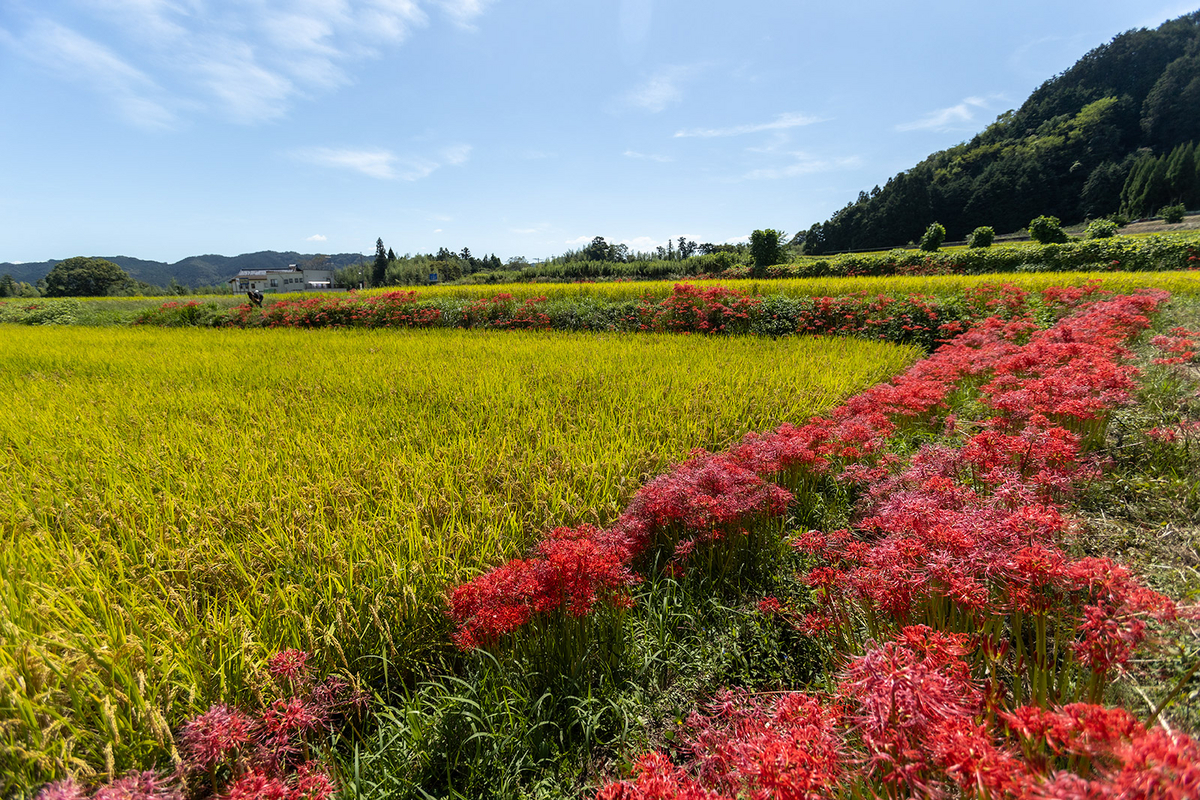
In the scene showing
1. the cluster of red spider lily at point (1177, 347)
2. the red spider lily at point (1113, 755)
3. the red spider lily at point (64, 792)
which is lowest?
the red spider lily at point (64, 792)

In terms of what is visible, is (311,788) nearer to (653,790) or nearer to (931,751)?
(653,790)

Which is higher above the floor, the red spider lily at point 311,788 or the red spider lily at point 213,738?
the red spider lily at point 213,738

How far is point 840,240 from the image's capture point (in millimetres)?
63250

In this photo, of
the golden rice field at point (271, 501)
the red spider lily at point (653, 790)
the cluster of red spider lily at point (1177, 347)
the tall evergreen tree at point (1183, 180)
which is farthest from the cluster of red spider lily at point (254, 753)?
the tall evergreen tree at point (1183, 180)

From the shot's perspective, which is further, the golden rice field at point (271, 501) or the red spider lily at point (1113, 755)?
the golden rice field at point (271, 501)

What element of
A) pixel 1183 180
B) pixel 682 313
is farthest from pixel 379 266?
pixel 1183 180

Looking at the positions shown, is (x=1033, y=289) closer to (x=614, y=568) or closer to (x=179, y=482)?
(x=614, y=568)

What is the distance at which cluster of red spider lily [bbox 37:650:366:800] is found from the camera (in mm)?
966

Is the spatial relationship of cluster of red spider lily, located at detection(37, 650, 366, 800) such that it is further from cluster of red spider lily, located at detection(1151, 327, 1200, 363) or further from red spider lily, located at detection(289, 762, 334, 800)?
cluster of red spider lily, located at detection(1151, 327, 1200, 363)

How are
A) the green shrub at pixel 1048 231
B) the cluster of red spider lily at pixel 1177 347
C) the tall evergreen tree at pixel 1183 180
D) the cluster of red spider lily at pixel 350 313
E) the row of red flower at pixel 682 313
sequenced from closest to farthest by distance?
the cluster of red spider lily at pixel 1177 347 → the row of red flower at pixel 682 313 → the cluster of red spider lily at pixel 350 313 → the green shrub at pixel 1048 231 → the tall evergreen tree at pixel 1183 180

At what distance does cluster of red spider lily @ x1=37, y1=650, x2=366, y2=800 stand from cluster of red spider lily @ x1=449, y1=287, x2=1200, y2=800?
46 centimetres

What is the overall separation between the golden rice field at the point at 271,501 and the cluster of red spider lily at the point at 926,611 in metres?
0.43

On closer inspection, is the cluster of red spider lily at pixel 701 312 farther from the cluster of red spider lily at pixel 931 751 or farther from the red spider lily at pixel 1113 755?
the red spider lily at pixel 1113 755

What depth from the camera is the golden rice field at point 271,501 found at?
1317mm
